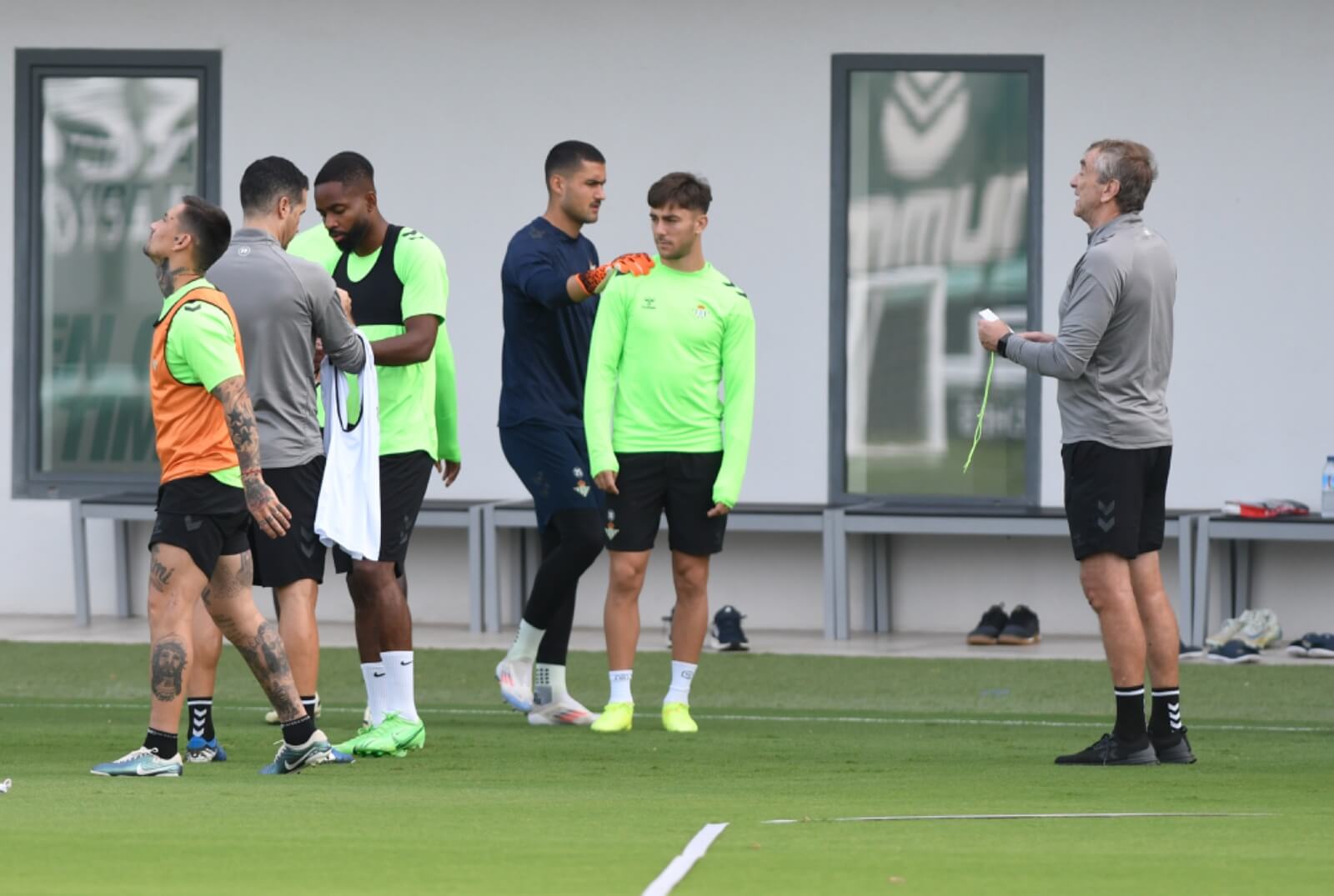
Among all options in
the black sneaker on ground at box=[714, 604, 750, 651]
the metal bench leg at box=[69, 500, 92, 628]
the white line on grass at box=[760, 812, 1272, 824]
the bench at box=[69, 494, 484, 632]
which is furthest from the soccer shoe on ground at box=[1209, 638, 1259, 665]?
the metal bench leg at box=[69, 500, 92, 628]

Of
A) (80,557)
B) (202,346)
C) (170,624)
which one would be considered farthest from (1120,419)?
(80,557)

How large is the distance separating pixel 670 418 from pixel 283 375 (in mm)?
1665

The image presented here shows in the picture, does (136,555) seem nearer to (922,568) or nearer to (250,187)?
(922,568)

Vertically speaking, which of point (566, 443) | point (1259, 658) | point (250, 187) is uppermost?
point (250, 187)

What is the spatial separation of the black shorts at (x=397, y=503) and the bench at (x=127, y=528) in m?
4.83

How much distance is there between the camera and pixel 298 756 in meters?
6.41

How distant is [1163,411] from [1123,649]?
0.73 metres

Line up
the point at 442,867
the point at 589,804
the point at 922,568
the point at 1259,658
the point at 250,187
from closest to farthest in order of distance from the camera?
the point at 442,867 < the point at 589,804 < the point at 250,187 < the point at 1259,658 < the point at 922,568

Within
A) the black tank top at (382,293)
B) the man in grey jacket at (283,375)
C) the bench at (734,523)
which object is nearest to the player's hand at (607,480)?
the black tank top at (382,293)

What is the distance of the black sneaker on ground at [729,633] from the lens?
1146 cm

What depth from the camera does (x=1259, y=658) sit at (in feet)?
36.2

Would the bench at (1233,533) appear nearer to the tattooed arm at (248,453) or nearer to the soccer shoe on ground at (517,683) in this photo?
the soccer shoe on ground at (517,683)

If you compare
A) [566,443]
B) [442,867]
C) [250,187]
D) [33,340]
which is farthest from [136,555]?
[442,867]

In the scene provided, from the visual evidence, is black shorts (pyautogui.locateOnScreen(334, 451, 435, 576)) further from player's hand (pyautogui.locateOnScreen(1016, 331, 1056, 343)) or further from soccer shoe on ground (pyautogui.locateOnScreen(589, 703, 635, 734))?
player's hand (pyautogui.locateOnScreen(1016, 331, 1056, 343))
